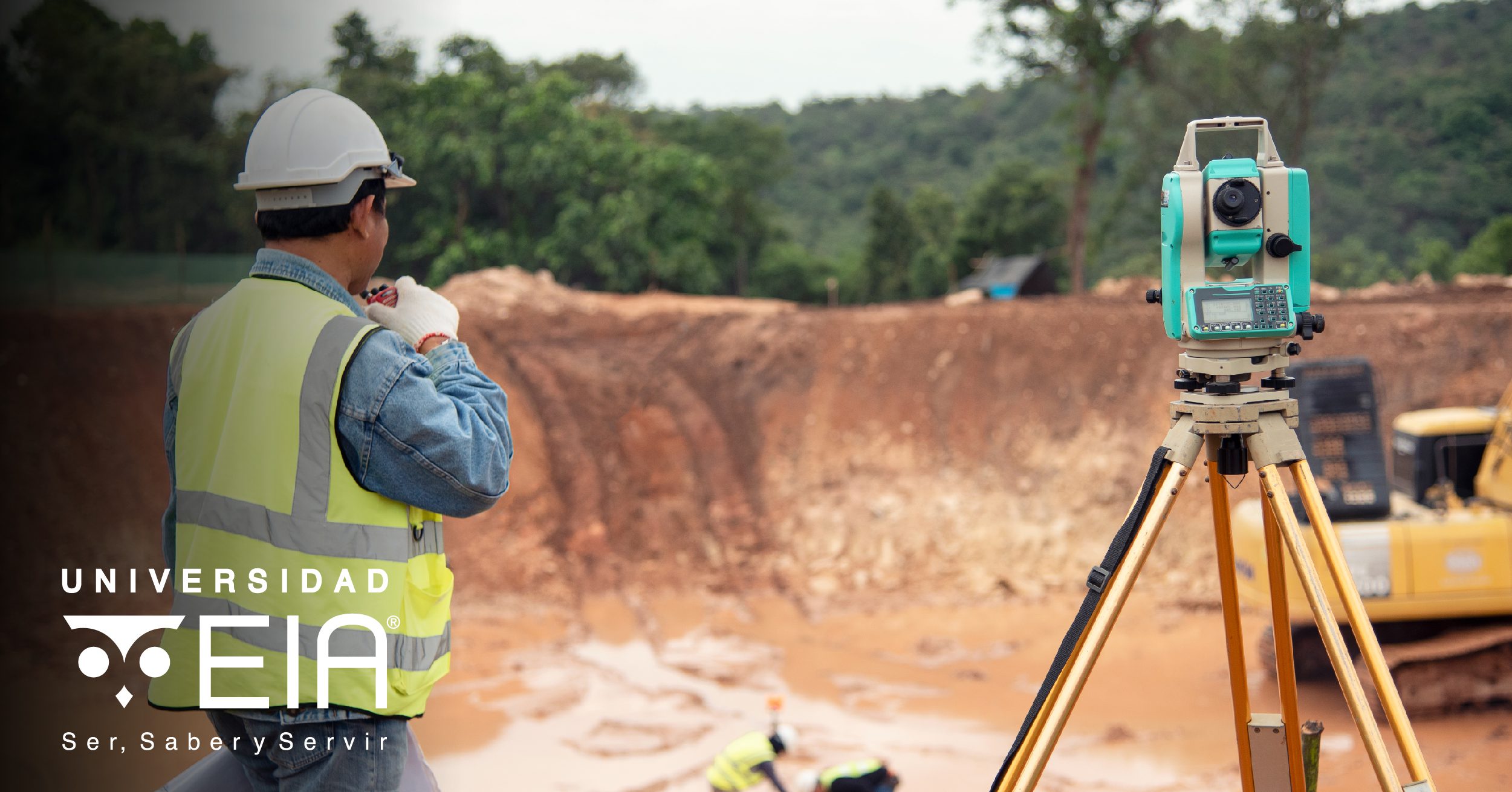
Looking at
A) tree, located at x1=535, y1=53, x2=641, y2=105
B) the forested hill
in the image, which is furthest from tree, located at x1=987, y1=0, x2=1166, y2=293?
tree, located at x1=535, y1=53, x2=641, y2=105

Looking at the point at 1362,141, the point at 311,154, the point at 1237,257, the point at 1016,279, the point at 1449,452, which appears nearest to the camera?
the point at 311,154

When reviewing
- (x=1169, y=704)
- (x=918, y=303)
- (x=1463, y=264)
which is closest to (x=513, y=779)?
(x=1169, y=704)

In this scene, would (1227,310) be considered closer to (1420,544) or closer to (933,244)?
(1420,544)

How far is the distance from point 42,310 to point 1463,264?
25515 millimetres

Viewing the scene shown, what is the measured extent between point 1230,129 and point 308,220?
6.90 ft

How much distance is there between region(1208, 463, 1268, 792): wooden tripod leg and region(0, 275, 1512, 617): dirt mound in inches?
296

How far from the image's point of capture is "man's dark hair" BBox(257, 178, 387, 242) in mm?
1722

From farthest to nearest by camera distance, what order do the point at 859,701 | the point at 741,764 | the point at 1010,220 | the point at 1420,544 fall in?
the point at 1010,220, the point at 859,701, the point at 1420,544, the point at 741,764

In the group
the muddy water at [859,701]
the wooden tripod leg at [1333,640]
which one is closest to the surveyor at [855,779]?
the wooden tripod leg at [1333,640]

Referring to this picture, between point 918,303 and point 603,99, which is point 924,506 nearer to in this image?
point 918,303

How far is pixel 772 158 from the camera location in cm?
3372

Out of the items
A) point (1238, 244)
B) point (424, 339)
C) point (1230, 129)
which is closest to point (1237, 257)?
point (1238, 244)

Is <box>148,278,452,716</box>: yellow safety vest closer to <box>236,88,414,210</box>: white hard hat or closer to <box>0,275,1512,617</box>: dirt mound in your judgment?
<box>236,88,414,210</box>: white hard hat

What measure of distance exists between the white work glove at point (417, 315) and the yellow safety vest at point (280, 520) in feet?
0.41
